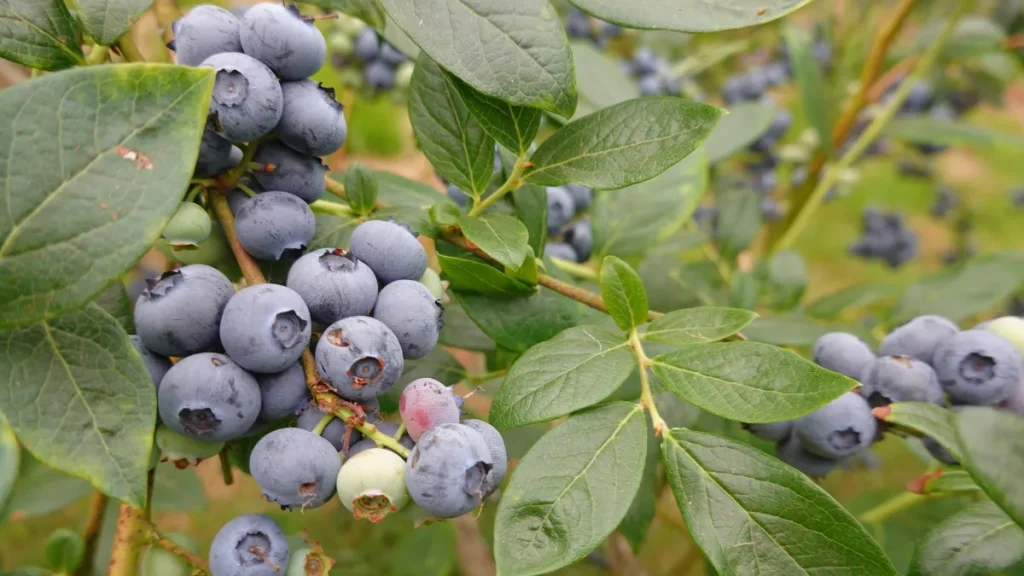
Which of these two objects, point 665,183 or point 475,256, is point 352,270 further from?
point 665,183

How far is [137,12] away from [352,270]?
1.07 feet

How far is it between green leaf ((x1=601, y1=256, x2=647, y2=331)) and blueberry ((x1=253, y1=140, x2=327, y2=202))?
13.2 inches

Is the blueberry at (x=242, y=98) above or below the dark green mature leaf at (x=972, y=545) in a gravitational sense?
below

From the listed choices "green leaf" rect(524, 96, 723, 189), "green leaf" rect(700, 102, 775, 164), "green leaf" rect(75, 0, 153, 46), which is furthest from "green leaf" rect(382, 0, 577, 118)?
"green leaf" rect(700, 102, 775, 164)

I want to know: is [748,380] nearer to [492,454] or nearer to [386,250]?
[492,454]

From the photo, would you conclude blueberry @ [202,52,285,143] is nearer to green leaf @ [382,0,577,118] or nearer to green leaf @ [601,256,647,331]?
green leaf @ [382,0,577,118]

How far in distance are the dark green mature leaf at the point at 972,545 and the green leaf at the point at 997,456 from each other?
25cm

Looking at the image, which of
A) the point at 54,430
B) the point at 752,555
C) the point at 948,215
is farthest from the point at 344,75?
the point at 948,215

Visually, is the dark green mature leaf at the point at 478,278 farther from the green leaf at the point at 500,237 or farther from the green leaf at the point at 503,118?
the green leaf at the point at 503,118

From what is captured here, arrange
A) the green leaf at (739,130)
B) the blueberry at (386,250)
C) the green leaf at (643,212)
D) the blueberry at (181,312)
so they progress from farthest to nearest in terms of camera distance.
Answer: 1. the green leaf at (739,130)
2. the green leaf at (643,212)
3. the blueberry at (386,250)
4. the blueberry at (181,312)

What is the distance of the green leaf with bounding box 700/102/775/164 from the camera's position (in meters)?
1.56

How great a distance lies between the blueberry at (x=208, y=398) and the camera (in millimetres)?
590

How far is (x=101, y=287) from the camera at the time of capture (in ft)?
1.72

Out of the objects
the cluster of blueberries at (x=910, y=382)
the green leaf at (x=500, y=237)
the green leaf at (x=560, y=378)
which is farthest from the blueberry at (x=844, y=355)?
the green leaf at (x=500, y=237)
